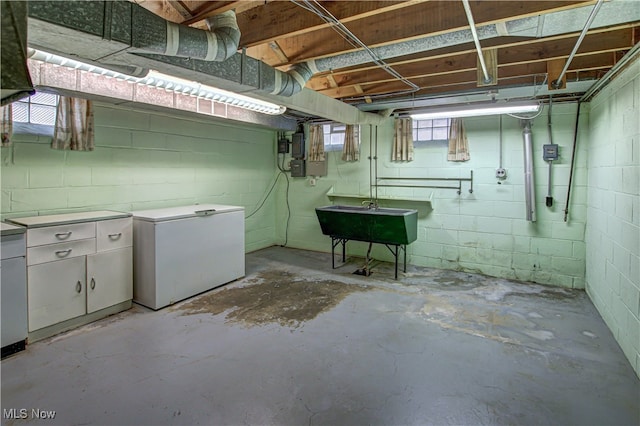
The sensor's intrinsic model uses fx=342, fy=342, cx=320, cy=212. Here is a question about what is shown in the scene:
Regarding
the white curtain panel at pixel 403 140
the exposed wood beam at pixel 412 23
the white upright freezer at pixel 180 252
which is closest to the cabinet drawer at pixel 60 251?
the white upright freezer at pixel 180 252

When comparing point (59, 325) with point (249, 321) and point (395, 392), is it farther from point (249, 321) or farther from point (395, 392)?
point (395, 392)

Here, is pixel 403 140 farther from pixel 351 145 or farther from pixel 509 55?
pixel 509 55

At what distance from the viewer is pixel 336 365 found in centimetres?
253

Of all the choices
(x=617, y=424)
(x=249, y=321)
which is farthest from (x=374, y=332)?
(x=617, y=424)

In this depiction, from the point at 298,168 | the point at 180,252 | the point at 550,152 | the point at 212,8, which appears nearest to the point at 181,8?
the point at 212,8

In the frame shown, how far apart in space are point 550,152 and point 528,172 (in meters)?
0.33

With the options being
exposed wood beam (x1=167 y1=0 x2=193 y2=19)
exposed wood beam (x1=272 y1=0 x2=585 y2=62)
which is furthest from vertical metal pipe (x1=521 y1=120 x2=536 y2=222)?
exposed wood beam (x1=167 y1=0 x2=193 y2=19)

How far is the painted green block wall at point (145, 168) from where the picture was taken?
3.29 m

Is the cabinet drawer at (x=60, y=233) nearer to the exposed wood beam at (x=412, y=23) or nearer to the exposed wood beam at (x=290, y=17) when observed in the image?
the exposed wood beam at (x=290, y=17)

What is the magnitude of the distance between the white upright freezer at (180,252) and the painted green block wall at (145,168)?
0.56m

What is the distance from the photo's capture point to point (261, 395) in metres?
2.19

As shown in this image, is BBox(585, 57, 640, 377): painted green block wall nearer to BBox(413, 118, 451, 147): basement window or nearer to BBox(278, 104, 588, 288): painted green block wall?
BBox(278, 104, 588, 288): painted green block wall

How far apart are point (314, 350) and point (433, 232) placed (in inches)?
121
